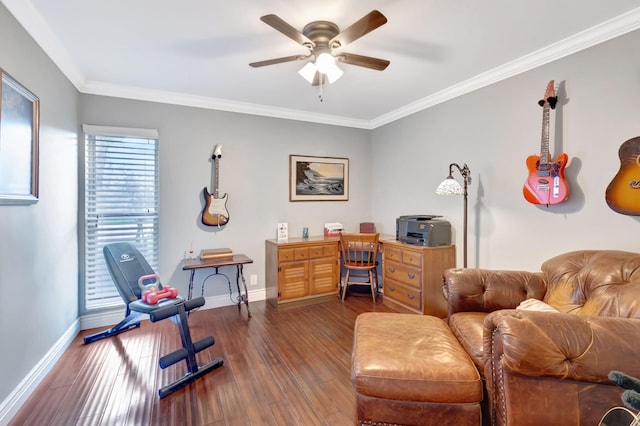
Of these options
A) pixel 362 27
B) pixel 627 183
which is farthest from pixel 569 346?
pixel 362 27

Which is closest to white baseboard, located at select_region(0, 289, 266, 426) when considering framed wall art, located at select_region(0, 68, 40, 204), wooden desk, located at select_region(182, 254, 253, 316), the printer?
wooden desk, located at select_region(182, 254, 253, 316)

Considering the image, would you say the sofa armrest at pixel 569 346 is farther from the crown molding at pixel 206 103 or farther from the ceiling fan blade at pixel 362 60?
the crown molding at pixel 206 103

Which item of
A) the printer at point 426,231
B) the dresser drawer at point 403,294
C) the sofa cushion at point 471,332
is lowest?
the dresser drawer at point 403,294

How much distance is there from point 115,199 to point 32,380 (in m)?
1.69

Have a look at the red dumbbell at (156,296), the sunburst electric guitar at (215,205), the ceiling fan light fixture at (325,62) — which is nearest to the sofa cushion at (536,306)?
the ceiling fan light fixture at (325,62)

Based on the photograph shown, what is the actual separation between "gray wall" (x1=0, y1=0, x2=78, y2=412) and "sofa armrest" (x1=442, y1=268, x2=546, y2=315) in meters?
2.87

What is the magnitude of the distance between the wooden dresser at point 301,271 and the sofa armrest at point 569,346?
2.50 m

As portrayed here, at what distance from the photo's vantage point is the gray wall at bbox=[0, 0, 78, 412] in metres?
1.75

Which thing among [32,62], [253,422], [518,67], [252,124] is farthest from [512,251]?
[32,62]

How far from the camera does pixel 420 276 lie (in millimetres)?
3107

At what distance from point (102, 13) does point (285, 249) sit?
2.54 metres

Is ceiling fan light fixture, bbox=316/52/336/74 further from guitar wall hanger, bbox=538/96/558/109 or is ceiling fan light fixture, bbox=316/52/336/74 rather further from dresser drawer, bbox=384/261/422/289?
dresser drawer, bbox=384/261/422/289

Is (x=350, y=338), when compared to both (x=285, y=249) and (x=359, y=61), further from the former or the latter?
(x=359, y=61)

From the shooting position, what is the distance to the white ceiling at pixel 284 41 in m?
1.85
